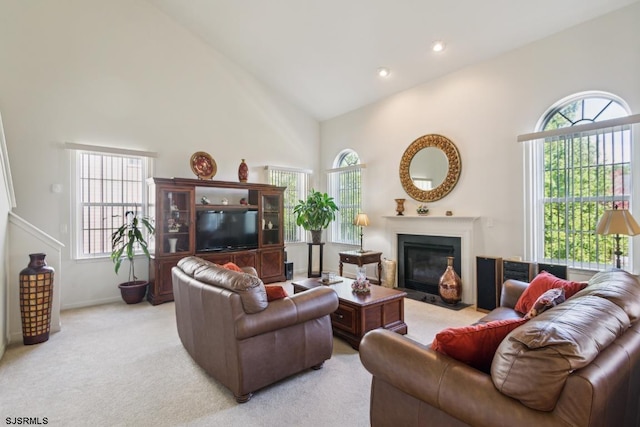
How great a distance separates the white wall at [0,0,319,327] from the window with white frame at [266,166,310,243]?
90 cm

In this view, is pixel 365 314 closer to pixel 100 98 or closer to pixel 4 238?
pixel 4 238

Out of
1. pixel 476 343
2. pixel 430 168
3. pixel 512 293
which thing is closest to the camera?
pixel 476 343

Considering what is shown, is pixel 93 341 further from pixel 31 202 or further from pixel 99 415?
pixel 31 202

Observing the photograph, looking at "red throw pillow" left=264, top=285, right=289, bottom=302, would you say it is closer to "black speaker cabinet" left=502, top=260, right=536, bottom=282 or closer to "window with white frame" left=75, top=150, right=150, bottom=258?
"black speaker cabinet" left=502, top=260, right=536, bottom=282

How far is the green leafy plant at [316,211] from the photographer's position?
21.2 ft

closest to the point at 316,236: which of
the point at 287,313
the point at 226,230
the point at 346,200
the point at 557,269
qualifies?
the point at 346,200

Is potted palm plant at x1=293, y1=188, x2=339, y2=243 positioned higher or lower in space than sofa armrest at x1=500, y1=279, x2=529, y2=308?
higher

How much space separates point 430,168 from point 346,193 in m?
2.08

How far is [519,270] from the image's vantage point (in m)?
4.06

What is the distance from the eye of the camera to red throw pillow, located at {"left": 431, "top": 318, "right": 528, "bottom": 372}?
61.3 inches

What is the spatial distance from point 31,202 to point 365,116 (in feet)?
18.0

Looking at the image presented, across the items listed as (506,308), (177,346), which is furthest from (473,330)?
(177,346)

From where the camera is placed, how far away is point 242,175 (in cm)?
607
